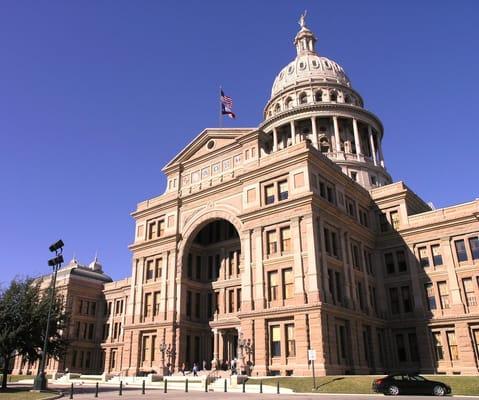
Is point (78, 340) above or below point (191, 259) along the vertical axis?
below

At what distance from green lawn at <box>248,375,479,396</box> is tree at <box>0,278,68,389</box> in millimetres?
19255

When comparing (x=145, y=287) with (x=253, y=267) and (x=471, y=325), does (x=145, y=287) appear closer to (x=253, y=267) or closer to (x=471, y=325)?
(x=253, y=267)

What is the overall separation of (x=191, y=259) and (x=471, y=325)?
3064cm

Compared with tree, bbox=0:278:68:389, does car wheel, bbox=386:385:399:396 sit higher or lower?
lower

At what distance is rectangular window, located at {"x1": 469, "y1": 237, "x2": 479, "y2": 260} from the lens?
45.9 meters

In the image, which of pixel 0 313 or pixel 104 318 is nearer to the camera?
pixel 0 313

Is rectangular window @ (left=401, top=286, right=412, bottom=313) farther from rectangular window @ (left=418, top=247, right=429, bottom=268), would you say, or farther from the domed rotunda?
the domed rotunda

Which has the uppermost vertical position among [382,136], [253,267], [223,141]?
[382,136]

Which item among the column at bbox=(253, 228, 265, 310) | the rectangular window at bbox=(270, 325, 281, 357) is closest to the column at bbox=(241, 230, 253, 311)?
the column at bbox=(253, 228, 265, 310)

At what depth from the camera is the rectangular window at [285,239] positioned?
42.0 metres

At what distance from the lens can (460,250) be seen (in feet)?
155

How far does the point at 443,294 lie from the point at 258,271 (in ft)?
66.4

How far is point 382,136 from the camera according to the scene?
268ft

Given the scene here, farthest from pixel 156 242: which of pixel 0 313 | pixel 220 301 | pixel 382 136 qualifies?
pixel 382 136
